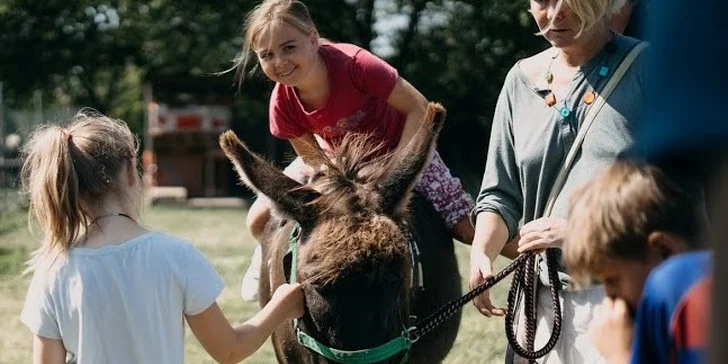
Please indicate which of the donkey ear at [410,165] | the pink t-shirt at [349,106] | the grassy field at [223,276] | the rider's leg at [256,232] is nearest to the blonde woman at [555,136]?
the donkey ear at [410,165]

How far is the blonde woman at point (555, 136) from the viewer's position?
12.1 ft

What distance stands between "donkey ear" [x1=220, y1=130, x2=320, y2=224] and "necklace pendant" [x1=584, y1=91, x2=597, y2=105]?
121 centimetres

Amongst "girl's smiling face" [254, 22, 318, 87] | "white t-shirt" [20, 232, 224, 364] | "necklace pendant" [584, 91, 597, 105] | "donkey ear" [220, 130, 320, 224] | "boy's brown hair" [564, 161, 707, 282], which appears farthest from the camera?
"girl's smiling face" [254, 22, 318, 87]

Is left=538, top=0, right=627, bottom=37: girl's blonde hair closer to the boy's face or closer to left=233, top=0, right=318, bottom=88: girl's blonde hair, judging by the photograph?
left=233, top=0, right=318, bottom=88: girl's blonde hair

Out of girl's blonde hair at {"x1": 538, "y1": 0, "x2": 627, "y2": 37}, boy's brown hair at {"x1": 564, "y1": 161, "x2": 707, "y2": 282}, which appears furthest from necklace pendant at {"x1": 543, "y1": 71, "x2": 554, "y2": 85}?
boy's brown hair at {"x1": 564, "y1": 161, "x2": 707, "y2": 282}

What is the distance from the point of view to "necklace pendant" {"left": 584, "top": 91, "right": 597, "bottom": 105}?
3734 millimetres

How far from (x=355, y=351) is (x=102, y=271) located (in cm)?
95

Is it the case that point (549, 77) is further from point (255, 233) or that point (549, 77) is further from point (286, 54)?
point (255, 233)

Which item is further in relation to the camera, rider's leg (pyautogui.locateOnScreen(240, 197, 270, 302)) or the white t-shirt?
rider's leg (pyautogui.locateOnScreen(240, 197, 270, 302))

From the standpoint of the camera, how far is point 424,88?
35.0 metres

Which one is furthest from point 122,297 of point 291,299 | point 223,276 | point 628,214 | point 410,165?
point 223,276

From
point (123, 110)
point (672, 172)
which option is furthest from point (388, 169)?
point (123, 110)

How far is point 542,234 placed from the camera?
3.72 metres

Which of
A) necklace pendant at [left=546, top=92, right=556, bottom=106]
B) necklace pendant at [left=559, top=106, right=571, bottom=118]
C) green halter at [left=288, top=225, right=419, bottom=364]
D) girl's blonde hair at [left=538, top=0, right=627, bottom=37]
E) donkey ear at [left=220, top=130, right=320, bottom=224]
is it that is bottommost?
green halter at [left=288, top=225, right=419, bottom=364]
